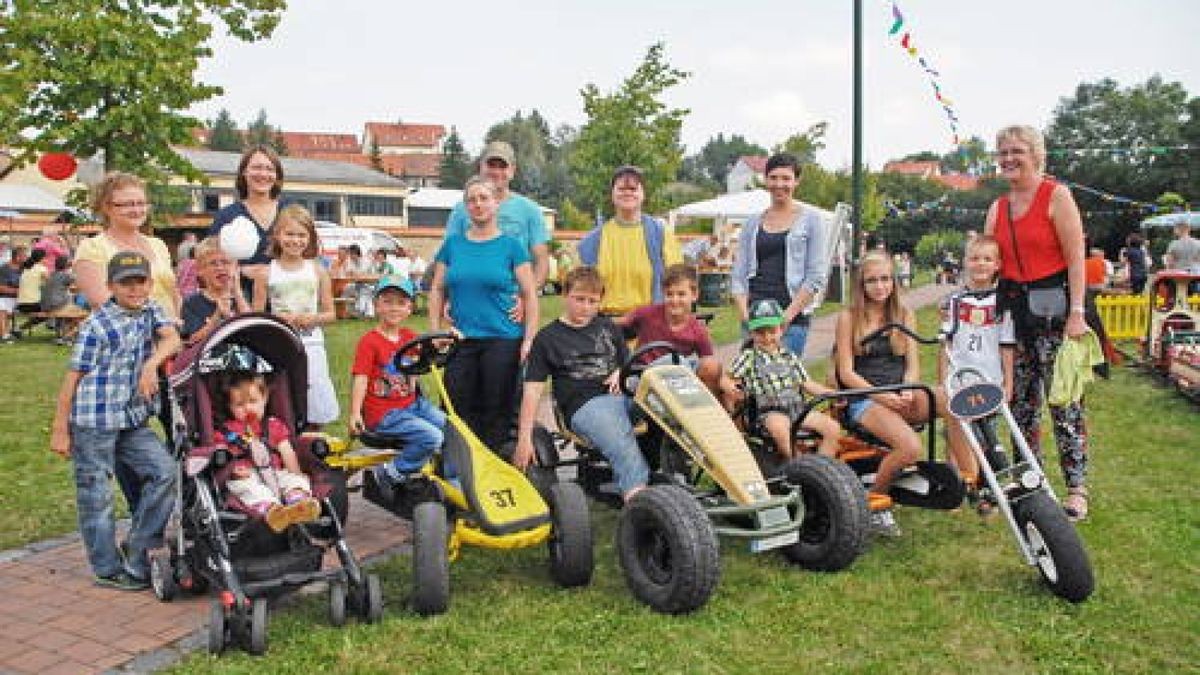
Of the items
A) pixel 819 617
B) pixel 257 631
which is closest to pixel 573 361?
pixel 819 617

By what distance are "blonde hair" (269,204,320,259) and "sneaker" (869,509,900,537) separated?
10.8ft

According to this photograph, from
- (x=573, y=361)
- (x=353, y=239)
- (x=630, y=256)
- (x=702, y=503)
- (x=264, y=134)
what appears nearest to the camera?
(x=702, y=503)

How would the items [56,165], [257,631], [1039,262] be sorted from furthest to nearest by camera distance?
1. [56,165]
2. [1039,262]
3. [257,631]

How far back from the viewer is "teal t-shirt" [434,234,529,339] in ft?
17.4

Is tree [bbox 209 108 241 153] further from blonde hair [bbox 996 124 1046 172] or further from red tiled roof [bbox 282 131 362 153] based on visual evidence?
blonde hair [bbox 996 124 1046 172]

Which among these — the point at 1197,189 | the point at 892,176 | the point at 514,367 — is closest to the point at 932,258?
the point at 1197,189

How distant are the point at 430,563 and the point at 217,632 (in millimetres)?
831

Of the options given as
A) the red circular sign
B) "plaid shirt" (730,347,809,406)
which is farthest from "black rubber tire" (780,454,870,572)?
the red circular sign

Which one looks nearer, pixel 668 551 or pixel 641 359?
pixel 668 551

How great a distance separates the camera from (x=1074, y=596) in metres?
4.21

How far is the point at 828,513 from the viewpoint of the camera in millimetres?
4555

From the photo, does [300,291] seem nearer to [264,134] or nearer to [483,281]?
A: [483,281]

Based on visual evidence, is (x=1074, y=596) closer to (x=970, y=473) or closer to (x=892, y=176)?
(x=970, y=473)

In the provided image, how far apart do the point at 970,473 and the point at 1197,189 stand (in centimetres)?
3937
